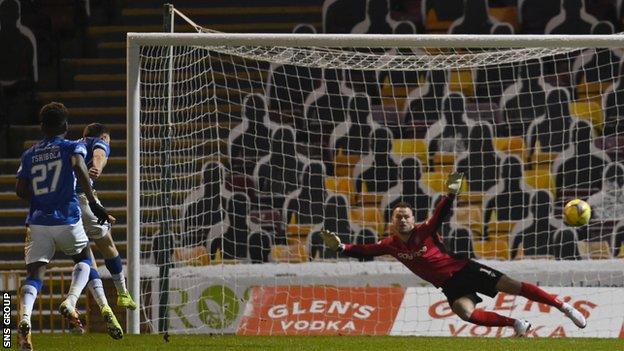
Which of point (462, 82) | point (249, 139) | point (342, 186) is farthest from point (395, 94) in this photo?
point (249, 139)

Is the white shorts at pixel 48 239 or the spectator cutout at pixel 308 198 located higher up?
the white shorts at pixel 48 239

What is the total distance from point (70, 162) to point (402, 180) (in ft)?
19.3

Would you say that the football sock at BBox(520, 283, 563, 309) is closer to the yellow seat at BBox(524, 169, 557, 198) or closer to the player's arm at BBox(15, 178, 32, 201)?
the yellow seat at BBox(524, 169, 557, 198)

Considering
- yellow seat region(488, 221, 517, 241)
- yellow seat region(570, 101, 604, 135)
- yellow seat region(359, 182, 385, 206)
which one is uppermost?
yellow seat region(570, 101, 604, 135)

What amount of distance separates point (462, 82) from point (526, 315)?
389 centimetres

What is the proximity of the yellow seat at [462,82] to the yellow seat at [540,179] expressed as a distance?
131cm

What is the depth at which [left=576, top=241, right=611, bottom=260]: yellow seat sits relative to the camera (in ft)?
44.0

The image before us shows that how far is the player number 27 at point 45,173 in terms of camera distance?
8.48 metres

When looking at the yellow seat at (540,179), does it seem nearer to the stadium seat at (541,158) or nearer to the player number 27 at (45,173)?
the stadium seat at (541,158)

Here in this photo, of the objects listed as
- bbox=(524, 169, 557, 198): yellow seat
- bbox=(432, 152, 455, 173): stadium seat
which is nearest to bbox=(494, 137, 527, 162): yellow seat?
bbox=(524, 169, 557, 198): yellow seat

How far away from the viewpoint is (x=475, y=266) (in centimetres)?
1081

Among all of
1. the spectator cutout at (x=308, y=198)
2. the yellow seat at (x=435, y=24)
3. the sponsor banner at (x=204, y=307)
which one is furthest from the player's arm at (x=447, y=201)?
the yellow seat at (x=435, y=24)

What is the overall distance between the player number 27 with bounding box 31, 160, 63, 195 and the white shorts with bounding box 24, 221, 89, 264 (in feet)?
0.76

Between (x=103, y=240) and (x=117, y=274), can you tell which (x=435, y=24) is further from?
(x=117, y=274)
